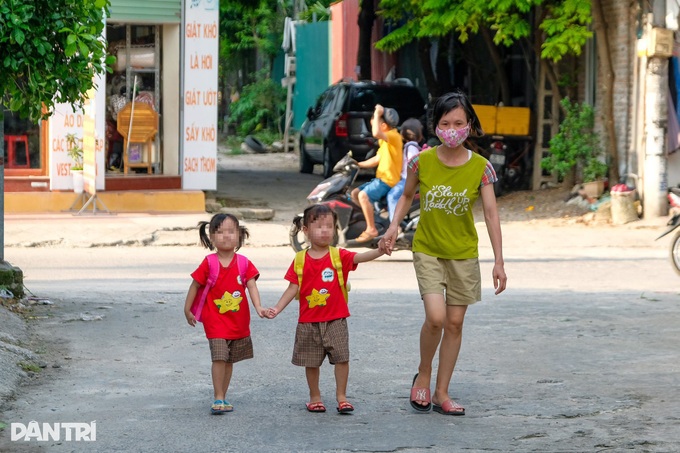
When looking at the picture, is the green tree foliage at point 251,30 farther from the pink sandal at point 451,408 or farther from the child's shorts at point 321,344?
the pink sandal at point 451,408

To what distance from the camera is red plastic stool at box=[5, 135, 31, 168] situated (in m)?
17.8

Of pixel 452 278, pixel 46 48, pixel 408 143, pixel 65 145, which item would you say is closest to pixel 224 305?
pixel 452 278

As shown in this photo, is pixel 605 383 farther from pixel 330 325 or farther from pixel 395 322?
pixel 395 322

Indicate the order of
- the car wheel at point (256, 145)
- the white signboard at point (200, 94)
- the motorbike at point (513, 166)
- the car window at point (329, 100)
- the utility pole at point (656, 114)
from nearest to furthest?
1. the utility pole at point (656, 114)
2. the white signboard at point (200, 94)
3. the motorbike at point (513, 166)
4. the car window at point (329, 100)
5. the car wheel at point (256, 145)

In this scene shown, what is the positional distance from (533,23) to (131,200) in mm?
8351

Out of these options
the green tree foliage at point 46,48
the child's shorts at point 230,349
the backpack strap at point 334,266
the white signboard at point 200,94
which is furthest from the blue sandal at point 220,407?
the white signboard at point 200,94

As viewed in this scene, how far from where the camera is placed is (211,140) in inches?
724

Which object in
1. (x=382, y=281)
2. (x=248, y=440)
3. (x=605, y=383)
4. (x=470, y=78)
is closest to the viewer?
(x=248, y=440)

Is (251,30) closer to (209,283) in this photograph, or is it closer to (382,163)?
(382,163)

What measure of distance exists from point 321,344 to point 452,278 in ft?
2.56

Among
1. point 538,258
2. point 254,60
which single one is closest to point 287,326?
point 538,258

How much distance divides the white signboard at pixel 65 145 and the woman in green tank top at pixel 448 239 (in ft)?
39.1

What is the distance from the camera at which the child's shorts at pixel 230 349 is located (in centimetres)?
605

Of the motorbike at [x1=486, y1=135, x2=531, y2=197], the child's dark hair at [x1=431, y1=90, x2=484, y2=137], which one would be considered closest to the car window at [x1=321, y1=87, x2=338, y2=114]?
the motorbike at [x1=486, y1=135, x2=531, y2=197]
